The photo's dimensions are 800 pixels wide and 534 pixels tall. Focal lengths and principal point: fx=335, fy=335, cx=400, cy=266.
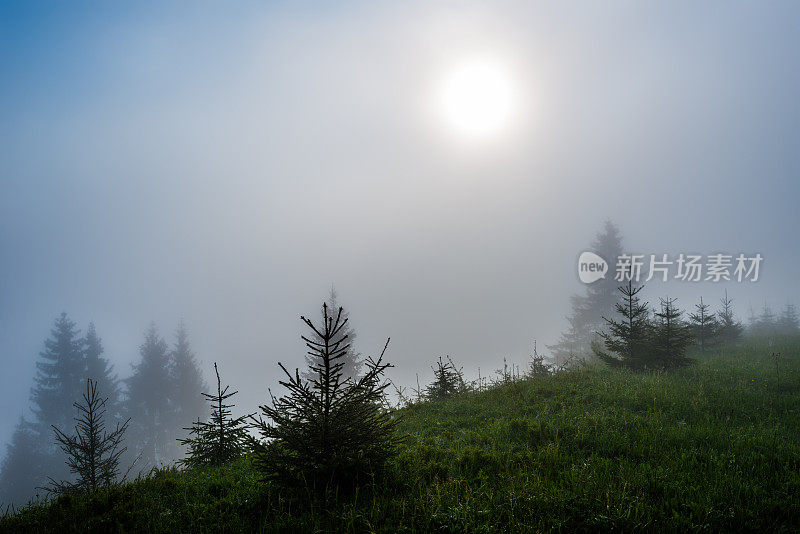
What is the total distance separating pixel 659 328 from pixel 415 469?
13.5 m

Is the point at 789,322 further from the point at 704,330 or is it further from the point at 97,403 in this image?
the point at 97,403

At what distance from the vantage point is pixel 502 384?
43.2 feet

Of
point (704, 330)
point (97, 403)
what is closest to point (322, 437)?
point (704, 330)

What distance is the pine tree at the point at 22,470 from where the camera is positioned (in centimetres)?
2764

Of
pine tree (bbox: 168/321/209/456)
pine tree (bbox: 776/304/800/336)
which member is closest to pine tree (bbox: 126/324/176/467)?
pine tree (bbox: 168/321/209/456)

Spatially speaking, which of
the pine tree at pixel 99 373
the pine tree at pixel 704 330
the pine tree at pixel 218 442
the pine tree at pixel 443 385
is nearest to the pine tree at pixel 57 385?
the pine tree at pixel 99 373

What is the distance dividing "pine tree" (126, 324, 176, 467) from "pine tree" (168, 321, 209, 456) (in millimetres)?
536

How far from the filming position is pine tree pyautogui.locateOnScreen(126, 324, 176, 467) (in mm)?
37281

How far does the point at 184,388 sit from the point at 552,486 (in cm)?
4706

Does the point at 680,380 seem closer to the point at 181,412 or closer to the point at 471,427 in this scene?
the point at 471,427

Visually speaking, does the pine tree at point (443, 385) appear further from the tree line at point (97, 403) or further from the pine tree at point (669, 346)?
the tree line at point (97, 403)

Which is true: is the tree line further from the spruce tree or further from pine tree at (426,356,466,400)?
pine tree at (426,356,466,400)

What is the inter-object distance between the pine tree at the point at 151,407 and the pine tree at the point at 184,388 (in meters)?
0.54

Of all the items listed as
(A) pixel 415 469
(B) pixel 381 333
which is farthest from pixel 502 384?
(B) pixel 381 333
